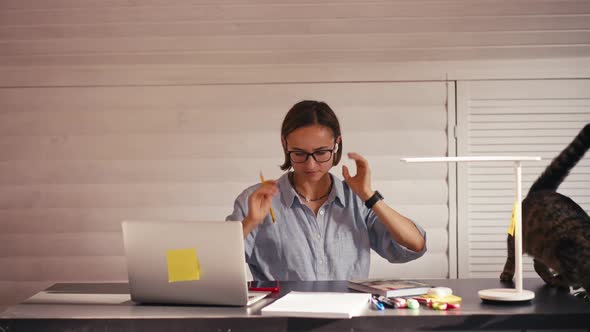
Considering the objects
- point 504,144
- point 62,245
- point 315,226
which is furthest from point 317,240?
point 62,245

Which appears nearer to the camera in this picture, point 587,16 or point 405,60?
point 587,16

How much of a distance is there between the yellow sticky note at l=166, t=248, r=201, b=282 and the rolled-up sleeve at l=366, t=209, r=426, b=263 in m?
1.03

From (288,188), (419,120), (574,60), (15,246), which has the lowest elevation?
(15,246)

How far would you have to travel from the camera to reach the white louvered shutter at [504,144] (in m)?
4.31

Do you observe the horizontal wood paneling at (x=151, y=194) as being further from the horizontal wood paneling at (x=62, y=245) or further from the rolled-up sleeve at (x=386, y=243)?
the rolled-up sleeve at (x=386, y=243)

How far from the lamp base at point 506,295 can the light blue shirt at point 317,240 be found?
63 cm

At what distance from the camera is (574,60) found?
4.26 meters

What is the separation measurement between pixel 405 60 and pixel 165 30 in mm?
1509

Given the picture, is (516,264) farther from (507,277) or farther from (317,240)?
(317,240)

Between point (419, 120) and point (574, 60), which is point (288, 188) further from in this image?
point (574, 60)

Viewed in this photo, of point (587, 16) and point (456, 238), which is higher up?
point (587, 16)

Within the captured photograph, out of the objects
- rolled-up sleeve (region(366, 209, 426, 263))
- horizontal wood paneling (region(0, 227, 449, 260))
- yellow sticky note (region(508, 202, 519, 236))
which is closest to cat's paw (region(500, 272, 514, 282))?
yellow sticky note (region(508, 202, 519, 236))

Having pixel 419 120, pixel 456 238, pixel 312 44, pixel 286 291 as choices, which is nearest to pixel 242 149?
pixel 312 44

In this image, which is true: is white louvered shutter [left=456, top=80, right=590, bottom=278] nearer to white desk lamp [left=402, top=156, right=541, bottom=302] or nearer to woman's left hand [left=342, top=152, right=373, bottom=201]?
woman's left hand [left=342, top=152, right=373, bottom=201]
